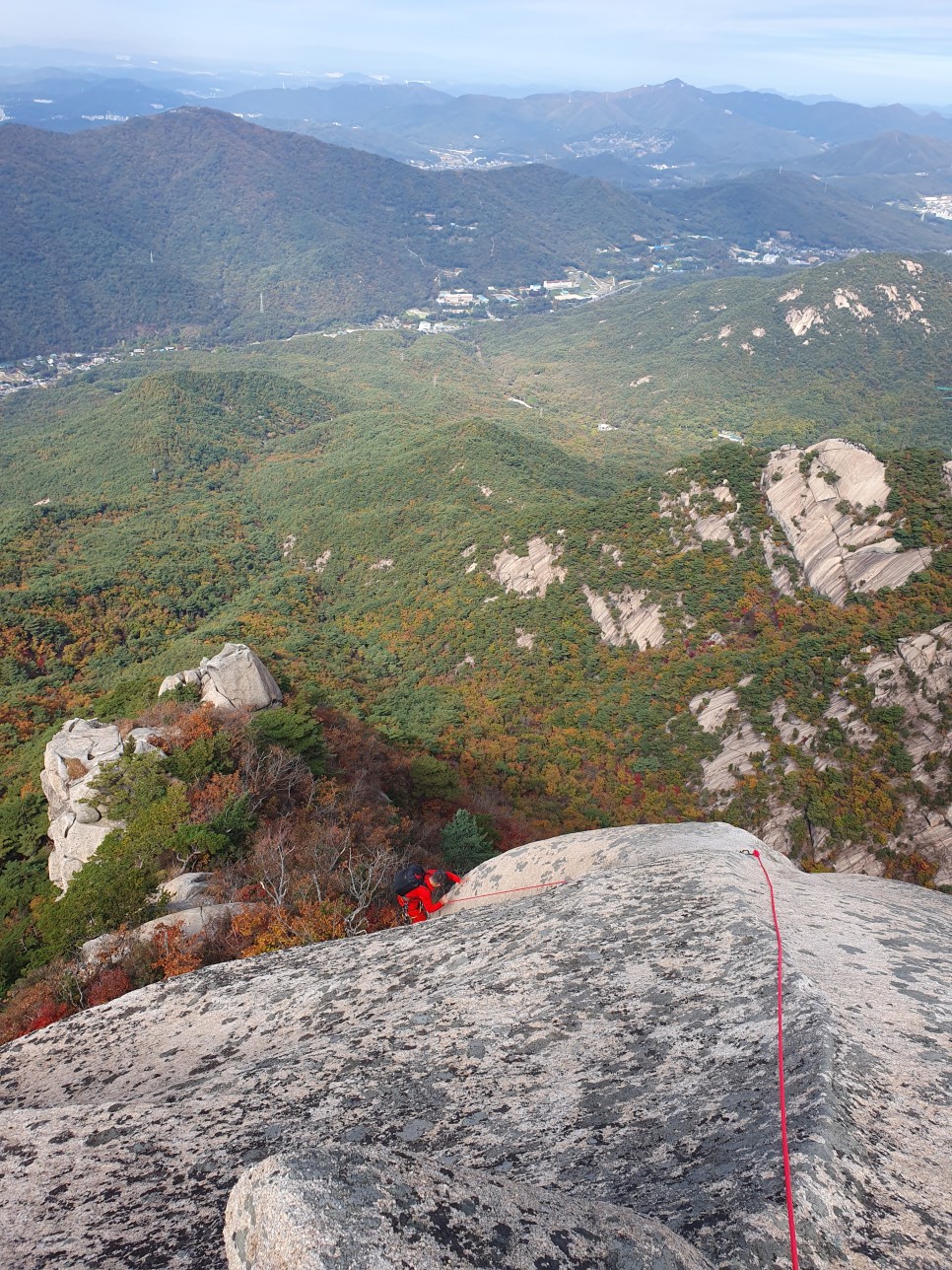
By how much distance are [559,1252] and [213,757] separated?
18.7 meters

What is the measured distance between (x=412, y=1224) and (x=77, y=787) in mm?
21307

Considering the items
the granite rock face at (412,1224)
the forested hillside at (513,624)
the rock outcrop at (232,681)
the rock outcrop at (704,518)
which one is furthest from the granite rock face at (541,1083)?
the rock outcrop at (704,518)

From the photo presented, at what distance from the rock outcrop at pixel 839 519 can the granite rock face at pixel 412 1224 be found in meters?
41.9

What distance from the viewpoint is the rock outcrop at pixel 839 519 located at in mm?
39844

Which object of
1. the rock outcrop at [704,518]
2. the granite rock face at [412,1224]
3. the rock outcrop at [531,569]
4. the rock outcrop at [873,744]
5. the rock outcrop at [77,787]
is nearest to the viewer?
the granite rock face at [412,1224]

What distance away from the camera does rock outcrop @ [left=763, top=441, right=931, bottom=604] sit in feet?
131

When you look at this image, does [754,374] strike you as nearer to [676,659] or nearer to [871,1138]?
[676,659]

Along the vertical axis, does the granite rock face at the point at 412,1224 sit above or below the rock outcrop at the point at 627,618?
above

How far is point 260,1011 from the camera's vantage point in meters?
7.57

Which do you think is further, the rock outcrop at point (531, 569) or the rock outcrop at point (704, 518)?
the rock outcrop at point (531, 569)

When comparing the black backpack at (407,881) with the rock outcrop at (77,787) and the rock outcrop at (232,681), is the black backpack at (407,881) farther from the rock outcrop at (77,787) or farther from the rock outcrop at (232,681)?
the rock outcrop at (232,681)

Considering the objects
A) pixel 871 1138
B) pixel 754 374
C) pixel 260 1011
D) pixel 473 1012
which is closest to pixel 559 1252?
pixel 871 1138

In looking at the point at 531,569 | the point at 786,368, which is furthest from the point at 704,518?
the point at 786,368

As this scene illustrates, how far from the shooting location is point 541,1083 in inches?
226
